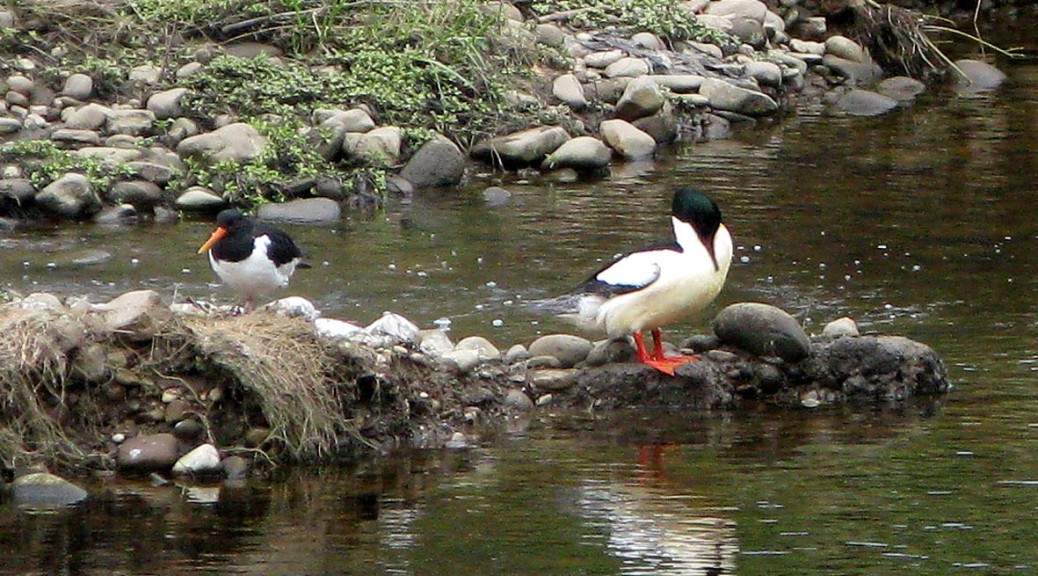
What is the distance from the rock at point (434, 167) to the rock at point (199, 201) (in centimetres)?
168

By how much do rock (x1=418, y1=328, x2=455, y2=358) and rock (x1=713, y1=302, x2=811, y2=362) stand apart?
1379mm

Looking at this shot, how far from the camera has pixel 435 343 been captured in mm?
9141

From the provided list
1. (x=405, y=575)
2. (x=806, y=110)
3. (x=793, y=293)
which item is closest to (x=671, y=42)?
(x=806, y=110)

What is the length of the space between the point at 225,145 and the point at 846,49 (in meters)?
8.14

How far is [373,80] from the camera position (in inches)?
600

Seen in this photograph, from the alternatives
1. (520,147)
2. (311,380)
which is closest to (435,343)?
(311,380)

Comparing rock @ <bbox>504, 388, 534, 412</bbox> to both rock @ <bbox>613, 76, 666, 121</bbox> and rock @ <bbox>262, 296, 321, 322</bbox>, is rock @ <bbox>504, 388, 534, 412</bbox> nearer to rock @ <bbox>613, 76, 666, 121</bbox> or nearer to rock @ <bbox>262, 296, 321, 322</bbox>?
rock @ <bbox>262, 296, 321, 322</bbox>

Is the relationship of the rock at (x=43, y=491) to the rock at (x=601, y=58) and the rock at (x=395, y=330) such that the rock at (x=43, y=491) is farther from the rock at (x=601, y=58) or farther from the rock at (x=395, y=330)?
the rock at (x=601, y=58)

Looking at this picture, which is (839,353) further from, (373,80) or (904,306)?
(373,80)

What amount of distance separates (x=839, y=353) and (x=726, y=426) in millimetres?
792

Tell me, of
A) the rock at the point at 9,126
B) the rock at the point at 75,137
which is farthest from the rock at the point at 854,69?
the rock at the point at 9,126

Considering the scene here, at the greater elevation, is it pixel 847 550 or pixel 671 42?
pixel 671 42

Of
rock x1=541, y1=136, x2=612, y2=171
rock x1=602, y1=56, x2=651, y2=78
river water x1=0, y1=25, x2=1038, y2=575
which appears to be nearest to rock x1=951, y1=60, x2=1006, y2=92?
rock x1=602, y1=56, x2=651, y2=78

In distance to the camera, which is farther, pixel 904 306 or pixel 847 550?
pixel 904 306
